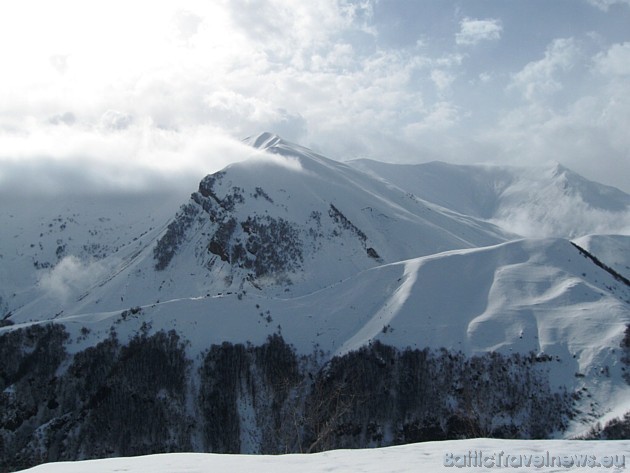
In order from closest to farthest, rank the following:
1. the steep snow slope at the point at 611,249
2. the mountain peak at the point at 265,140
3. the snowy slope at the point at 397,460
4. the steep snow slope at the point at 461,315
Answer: the snowy slope at the point at 397,460
the steep snow slope at the point at 461,315
the steep snow slope at the point at 611,249
the mountain peak at the point at 265,140

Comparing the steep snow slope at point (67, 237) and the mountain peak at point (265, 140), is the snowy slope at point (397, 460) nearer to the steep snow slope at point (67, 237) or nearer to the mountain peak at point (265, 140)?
the steep snow slope at point (67, 237)

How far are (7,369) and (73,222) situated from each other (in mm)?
119129

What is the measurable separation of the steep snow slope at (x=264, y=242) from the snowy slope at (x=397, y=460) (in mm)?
73574

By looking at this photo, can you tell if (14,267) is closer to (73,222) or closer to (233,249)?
→ (73,222)

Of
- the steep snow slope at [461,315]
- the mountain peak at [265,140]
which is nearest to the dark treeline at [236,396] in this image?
the steep snow slope at [461,315]

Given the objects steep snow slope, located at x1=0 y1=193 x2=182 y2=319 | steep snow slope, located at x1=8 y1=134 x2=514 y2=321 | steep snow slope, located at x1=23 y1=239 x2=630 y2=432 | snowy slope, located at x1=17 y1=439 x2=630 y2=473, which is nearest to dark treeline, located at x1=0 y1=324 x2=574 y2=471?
steep snow slope, located at x1=23 y1=239 x2=630 y2=432

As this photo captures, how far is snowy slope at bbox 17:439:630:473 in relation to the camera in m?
13.5

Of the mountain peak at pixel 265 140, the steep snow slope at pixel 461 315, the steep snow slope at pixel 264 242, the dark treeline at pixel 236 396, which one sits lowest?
the dark treeline at pixel 236 396

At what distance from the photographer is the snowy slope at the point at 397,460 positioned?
13.5 meters

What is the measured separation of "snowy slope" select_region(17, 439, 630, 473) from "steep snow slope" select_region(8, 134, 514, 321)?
241 feet

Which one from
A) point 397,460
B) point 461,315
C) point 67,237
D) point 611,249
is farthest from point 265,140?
point 397,460

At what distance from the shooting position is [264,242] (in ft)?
327

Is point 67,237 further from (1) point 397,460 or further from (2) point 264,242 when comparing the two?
(1) point 397,460

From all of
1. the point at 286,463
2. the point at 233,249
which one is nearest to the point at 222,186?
the point at 233,249
